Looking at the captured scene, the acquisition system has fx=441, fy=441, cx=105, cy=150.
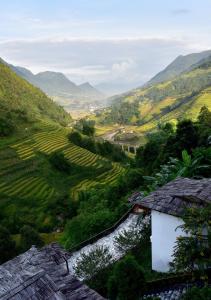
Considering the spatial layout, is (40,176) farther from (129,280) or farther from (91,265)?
(129,280)

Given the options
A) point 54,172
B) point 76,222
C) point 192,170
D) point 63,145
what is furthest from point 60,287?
point 63,145

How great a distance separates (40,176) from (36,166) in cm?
346

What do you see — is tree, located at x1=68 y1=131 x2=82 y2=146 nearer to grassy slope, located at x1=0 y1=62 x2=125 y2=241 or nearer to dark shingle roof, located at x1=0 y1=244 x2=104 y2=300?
grassy slope, located at x1=0 y1=62 x2=125 y2=241

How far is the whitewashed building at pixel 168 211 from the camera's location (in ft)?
45.9

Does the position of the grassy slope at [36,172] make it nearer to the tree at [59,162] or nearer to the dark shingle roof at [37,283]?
the tree at [59,162]

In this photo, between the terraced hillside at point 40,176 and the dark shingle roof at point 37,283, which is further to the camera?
the terraced hillside at point 40,176

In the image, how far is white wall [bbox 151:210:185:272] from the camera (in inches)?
561

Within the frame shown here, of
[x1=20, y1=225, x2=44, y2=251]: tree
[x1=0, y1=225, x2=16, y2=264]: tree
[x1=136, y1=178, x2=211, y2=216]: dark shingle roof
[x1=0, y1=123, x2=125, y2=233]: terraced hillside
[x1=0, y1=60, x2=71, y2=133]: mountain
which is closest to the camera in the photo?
[x1=136, y1=178, x2=211, y2=216]: dark shingle roof

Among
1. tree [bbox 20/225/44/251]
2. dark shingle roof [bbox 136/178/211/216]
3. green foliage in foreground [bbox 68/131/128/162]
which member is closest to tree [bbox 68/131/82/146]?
green foliage in foreground [bbox 68/131/128/162]

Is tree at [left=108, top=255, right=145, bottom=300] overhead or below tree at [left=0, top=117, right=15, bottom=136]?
overhead

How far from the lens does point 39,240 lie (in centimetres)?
3338

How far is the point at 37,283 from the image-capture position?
834 centimetres

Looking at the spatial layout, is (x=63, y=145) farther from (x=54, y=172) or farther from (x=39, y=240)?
(x=39, y=240)

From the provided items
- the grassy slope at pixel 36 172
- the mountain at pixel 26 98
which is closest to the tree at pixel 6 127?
the grassy slope at pixel 36 172
